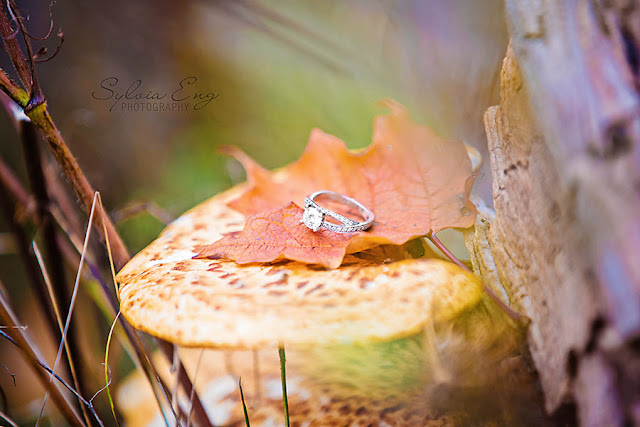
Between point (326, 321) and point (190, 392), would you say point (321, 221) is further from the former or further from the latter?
point (190, 392)

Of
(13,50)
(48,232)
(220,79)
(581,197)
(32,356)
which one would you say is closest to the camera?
(581,197)

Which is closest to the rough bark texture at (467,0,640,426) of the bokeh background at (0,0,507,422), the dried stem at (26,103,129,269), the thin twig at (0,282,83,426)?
the bokeh background at (0,0,507,422)

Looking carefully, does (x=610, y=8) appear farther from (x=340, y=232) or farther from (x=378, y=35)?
(x=378, y=35)

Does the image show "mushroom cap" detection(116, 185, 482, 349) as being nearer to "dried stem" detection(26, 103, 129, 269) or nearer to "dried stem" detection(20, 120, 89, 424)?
"dried stem" detection(26, 103, 129, 269)

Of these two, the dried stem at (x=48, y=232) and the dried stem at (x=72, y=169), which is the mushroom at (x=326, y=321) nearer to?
the dried stem at (x=72, y=169)

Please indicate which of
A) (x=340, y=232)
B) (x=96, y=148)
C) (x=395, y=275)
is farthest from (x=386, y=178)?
(x=96, y=148)

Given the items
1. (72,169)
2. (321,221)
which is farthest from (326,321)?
(72,169)

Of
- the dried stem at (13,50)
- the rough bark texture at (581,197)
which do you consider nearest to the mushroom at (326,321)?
the rough bark texture at (581,197)

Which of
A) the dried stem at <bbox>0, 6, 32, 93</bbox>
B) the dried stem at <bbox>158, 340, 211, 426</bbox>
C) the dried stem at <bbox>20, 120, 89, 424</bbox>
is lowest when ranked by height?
the dried stem at <bbox>158, 340, 211, 426</bbox>
